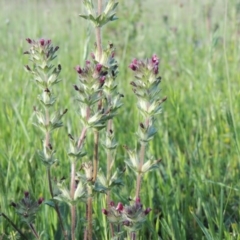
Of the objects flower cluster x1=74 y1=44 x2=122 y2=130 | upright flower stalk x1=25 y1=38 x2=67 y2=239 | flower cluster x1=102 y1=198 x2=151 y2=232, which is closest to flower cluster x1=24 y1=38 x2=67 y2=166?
upright flower stalk x1=25 y1=38 x2=67 y2=239

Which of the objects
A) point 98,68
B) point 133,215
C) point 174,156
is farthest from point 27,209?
point 174,156

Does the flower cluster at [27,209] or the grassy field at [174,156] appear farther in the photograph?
the grassy field at [174,156]

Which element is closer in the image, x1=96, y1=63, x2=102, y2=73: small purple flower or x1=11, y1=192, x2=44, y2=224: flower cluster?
x1=96, y1=63, x2=102, y2=73: small purple flower

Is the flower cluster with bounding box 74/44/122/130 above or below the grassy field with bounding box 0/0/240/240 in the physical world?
above

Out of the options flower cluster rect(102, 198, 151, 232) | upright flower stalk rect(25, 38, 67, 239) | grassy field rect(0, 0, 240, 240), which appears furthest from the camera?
grassy field rect(0, 0, 240, 240)

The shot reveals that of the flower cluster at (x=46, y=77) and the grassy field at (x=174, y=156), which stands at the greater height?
the flower cluster at (x=46, y=77)

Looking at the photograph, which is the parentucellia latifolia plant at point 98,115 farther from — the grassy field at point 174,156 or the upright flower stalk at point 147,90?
the grassy field at point 174,156

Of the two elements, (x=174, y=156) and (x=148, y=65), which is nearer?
(x=148, y=65)

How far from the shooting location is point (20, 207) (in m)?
1.24

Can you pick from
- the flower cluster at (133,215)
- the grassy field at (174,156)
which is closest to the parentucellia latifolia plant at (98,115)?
the flower cluster at (133,215)

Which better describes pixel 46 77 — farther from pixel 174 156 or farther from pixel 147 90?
pixel 174 156

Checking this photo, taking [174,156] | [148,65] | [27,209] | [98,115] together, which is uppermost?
[148,65]

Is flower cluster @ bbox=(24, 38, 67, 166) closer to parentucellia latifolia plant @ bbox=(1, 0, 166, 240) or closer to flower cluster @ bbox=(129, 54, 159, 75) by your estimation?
parentucellia latifolia plant @ bbox=(1, 0, 166, 240)

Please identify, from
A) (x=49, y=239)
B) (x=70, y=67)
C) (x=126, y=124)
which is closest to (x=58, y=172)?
(x=49, y=239)
